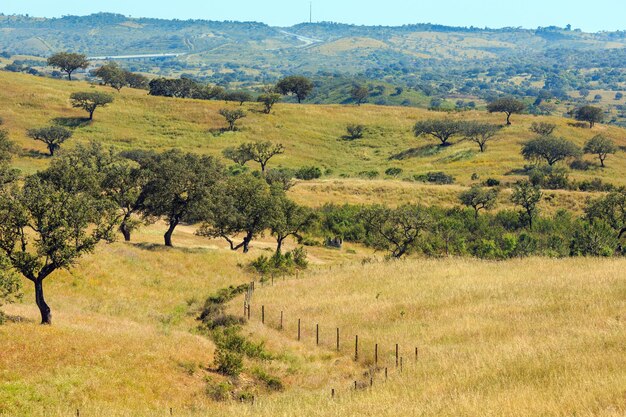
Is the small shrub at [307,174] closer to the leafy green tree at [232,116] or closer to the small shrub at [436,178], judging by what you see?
the small shrub at [436,178]

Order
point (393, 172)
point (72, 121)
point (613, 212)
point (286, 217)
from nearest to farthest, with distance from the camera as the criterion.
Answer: point (286, 217) → point (613, 212) → point (393, 172) → point (72, 121)

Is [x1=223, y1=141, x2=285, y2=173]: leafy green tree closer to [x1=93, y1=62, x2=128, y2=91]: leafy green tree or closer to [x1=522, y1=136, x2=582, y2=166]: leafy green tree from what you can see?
[x1=522, y1=136, x2=582, y2=166]: leafy green tree

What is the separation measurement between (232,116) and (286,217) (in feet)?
256

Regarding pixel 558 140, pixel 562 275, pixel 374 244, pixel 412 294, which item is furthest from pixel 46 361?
pixel 558 140

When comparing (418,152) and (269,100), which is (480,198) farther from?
(269,100)

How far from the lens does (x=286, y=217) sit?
62.9 meters

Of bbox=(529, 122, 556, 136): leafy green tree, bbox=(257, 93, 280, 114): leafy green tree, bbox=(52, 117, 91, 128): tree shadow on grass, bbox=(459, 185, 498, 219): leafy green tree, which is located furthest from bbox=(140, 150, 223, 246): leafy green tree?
bbox=(529, 122, 556, 136): leafy green tree

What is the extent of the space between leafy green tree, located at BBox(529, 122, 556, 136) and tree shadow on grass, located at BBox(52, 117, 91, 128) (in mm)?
100231

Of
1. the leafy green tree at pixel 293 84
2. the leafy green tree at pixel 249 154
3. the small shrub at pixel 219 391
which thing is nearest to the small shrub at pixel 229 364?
the small shrub at pixel 219 391

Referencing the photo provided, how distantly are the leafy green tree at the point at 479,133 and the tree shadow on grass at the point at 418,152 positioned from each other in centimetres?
673

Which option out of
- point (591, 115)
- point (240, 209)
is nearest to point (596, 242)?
point (240, 209)

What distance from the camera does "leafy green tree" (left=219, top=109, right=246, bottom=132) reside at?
445 feet

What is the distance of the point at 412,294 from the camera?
34.2m

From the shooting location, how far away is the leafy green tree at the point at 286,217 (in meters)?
60.6
